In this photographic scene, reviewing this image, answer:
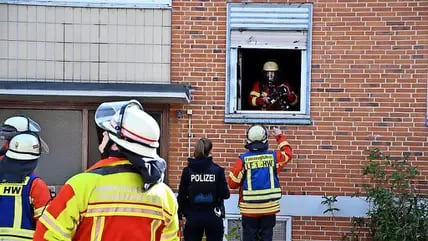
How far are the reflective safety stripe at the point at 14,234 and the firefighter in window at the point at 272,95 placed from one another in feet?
15.2

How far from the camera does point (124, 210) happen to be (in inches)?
129

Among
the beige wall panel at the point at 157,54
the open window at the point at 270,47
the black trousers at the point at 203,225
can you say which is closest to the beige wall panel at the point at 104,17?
the beige wall panel at the point at 157,54

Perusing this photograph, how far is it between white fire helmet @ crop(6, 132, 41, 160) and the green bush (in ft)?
15.8

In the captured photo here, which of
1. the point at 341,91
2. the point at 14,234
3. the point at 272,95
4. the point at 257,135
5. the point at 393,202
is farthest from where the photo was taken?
the point at 272,95

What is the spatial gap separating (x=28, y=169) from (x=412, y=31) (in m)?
5.86

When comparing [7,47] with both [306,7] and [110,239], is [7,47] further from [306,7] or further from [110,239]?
[110,239]

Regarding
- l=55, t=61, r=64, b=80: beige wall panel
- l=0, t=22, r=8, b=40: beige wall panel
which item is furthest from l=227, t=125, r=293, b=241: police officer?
l=0, t=22, r=8, b=40: beige wall panel

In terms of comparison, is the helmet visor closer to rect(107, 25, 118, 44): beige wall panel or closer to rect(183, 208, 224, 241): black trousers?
rect(183, 208, 224, 241): black trousers

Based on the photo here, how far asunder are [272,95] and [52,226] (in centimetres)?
603

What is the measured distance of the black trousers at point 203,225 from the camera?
739 centimetres

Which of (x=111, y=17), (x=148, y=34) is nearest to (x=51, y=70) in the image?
(x=111, y=17)

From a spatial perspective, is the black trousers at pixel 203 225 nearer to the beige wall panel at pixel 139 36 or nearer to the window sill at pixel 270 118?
the window sill at pixel 270 118

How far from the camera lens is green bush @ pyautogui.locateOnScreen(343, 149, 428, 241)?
7781mm

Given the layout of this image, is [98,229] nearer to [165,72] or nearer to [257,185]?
[257,185]
